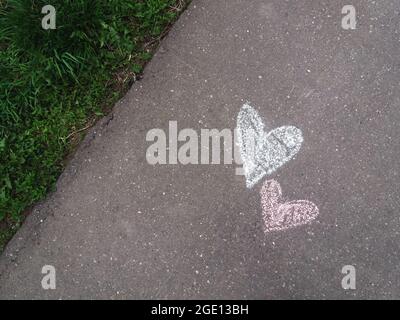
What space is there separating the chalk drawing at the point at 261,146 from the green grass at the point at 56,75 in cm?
77

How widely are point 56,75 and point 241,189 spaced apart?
1314 mm

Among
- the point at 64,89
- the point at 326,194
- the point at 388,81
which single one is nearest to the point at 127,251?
the point at 64,89

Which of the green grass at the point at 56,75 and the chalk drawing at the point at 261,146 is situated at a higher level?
the green grass at the point at 56,75

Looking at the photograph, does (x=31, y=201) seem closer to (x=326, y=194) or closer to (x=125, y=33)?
(x=125, y=33)

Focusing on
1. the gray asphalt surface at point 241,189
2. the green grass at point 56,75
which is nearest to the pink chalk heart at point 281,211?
the gray asphalt surface at point 241,189

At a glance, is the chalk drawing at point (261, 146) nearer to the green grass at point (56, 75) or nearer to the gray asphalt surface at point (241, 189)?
the gray asphalt surface at point (241, 189)

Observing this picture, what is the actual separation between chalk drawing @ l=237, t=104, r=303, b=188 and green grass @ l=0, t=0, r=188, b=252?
2.53 ft

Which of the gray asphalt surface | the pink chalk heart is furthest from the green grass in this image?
the pink chalk heart

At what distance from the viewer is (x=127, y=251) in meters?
2.84

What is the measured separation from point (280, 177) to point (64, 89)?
142 centimetres

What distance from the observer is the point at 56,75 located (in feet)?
9.44

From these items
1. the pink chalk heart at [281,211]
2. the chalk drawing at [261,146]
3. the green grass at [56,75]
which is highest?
the green grass at [56,75]

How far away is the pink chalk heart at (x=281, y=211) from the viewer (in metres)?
2.83

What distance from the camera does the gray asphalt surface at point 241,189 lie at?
9.25ft
